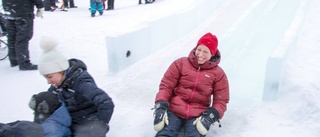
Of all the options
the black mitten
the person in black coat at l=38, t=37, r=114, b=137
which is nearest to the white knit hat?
the person in black coat at l=38, t=37, r=114, b=137

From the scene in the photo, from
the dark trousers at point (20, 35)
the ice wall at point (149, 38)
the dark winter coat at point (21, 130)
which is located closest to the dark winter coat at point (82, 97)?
the dark winter coat at point (21, 130)

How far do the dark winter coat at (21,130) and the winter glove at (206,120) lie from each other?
3.82 feet

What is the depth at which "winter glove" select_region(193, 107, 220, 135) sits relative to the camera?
2287mm

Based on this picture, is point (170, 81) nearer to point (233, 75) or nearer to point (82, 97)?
point (82, 97)

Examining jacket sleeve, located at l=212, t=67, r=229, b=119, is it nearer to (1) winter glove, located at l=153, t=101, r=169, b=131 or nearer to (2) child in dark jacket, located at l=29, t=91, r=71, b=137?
(1) winter glove, located at l=153, t=101, r=169, b=131

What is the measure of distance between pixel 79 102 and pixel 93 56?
2.75 metres

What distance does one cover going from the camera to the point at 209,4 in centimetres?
738

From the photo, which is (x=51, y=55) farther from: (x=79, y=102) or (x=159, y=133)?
(x=159, y=133)

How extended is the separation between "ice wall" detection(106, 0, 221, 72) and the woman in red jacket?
1554 mm

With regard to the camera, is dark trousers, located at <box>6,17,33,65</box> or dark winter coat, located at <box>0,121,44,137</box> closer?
dark winter coat, located at <box>0,121,44,137</box>

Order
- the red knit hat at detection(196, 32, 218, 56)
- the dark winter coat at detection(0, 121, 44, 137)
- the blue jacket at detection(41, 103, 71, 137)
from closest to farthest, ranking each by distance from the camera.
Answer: the dark winter coat at detection(0, 121, 44, 137)
the blue jacket at detection(41, 103, 71, 137)
the red knit hat at detection(196, 32, 218, 56)

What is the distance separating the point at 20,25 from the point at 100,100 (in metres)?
2.56

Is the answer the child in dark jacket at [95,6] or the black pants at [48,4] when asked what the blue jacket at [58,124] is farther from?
the black pants at [48,4]

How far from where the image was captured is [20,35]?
158 inches
